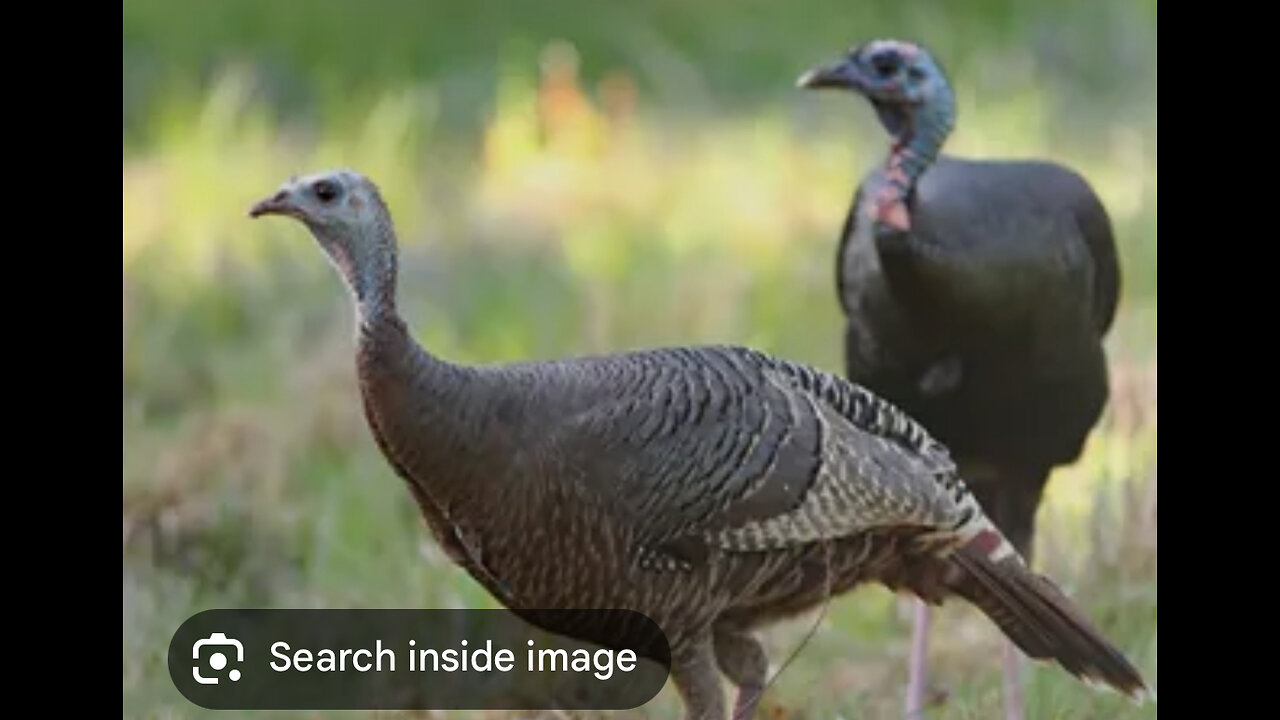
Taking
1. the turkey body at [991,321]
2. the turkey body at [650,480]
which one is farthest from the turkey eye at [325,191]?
the turkey body at [991,321]

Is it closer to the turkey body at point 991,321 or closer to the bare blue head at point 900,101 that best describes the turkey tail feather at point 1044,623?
the turkey body at point 991,321

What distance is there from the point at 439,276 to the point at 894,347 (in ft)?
10.4

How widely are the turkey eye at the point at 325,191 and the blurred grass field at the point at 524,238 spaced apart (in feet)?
4.78

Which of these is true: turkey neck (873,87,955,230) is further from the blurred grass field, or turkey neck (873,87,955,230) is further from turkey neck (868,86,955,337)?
the blurred grass field

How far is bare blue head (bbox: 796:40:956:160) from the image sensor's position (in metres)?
5.95

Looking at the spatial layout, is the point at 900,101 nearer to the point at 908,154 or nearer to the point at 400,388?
the point at 908,154

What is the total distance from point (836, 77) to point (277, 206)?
1567 mm

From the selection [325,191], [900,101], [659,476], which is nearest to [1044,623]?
[659,476]

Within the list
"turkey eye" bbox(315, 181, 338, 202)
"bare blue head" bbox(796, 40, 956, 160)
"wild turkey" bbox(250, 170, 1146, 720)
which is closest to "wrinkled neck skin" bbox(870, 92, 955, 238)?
"bare blue head" bbox(796, 40, 956, 160)

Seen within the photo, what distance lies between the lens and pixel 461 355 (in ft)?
26.7

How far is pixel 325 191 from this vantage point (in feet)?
15.7

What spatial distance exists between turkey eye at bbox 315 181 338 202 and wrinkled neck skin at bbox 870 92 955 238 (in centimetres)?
150

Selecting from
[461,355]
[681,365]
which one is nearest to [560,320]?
[461,355]

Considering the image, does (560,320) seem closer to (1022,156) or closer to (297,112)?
(1022,156)
